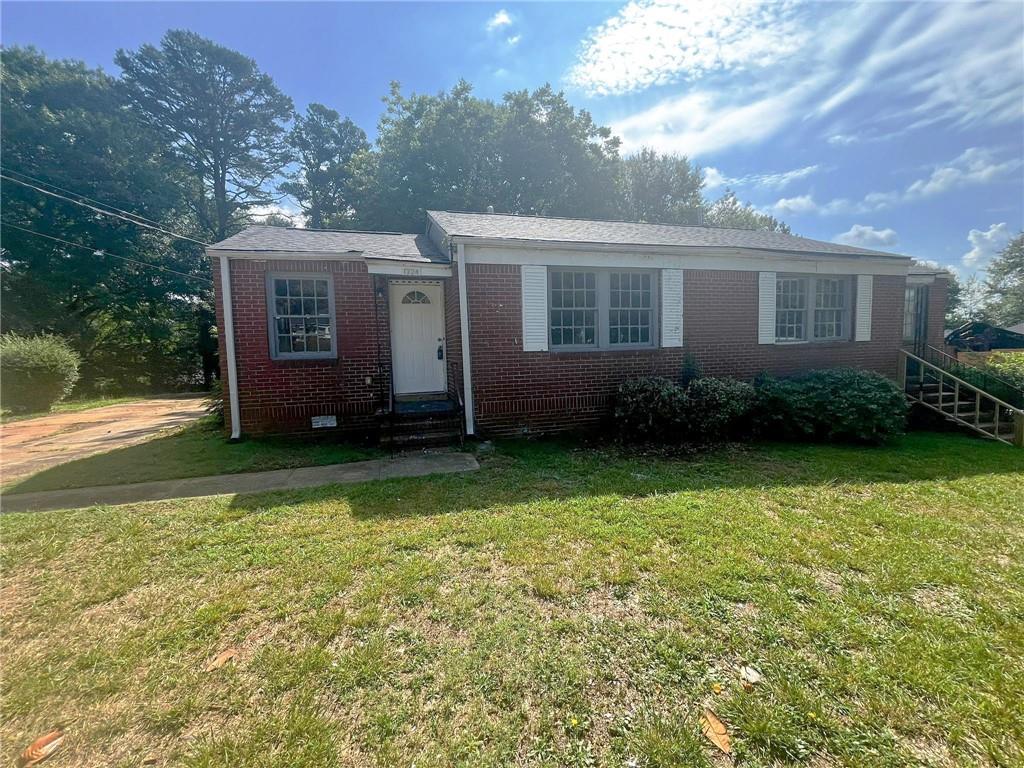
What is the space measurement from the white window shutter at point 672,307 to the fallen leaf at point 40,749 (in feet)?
26.9

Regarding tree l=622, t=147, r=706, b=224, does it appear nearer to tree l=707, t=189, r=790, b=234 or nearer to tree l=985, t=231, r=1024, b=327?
tree l=707, t=189, r=790, b=234

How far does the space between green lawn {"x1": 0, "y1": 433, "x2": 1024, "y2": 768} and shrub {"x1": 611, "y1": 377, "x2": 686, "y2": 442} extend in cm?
245

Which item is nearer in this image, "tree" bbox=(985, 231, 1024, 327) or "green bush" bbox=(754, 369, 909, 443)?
"green bush" bbox=(754, 369, 909, 443)

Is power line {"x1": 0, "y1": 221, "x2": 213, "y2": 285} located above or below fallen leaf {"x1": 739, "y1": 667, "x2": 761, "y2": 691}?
above

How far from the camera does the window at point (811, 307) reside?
890 cm

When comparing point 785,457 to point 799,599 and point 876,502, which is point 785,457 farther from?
point 799,599

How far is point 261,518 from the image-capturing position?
13.4 ft

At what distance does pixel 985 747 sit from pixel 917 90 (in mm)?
12424

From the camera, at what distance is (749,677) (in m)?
2.08

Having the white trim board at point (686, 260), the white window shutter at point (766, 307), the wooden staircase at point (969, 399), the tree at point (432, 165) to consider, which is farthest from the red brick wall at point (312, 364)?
the tree at point (432, 165)

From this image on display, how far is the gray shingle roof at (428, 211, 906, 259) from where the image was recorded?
7535mm

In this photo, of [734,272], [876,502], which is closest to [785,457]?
[876,502]

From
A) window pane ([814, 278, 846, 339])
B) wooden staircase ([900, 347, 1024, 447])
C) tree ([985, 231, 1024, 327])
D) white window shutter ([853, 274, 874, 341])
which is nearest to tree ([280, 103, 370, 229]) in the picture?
window pane ([814, 278, 846, 339])

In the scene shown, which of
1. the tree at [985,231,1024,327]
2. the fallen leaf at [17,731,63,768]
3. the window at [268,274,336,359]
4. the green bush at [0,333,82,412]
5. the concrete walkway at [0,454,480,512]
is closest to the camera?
the fallen leaf at [17,731,63,768]
